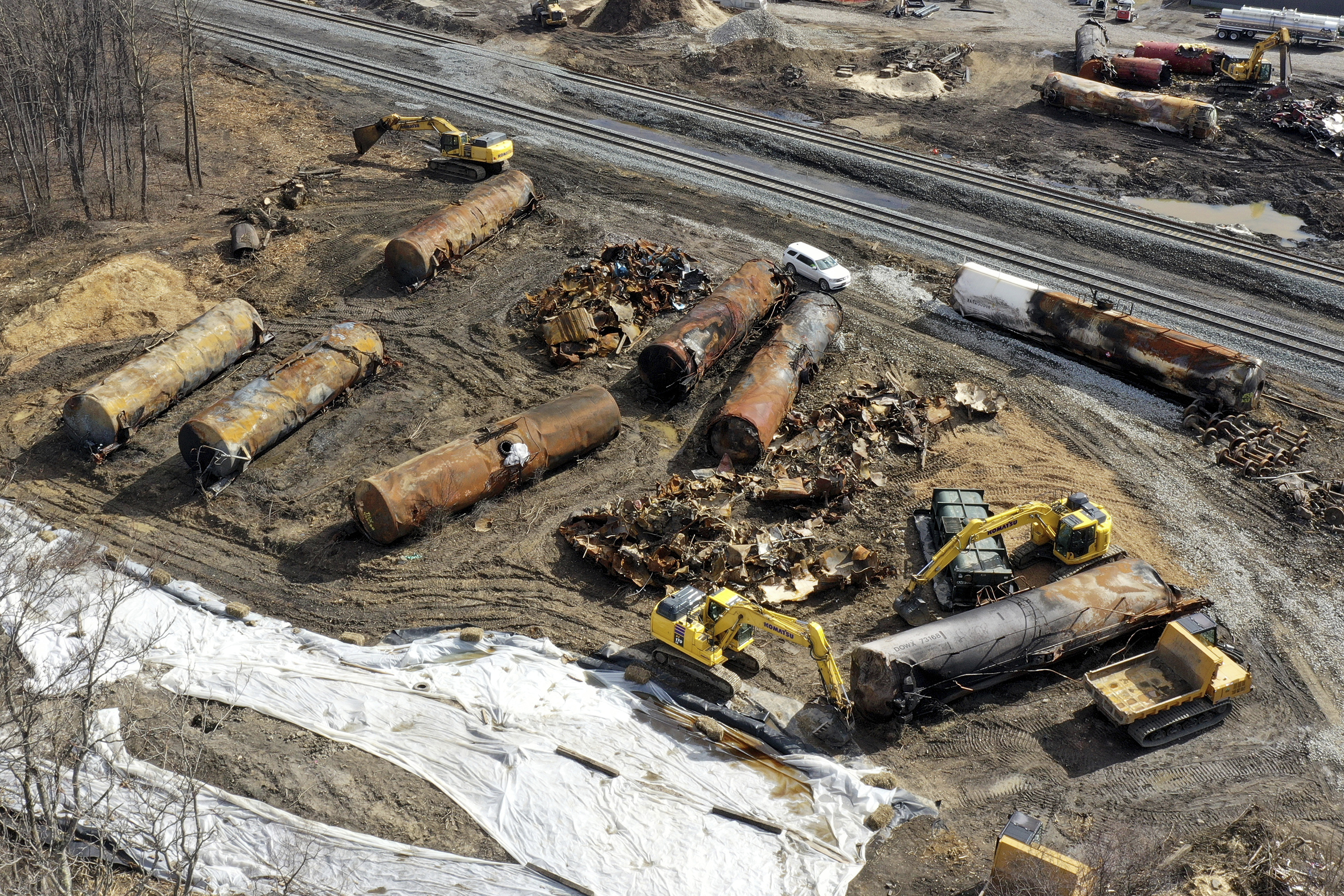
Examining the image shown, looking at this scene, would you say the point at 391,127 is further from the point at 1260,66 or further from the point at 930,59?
the point at 1260,66

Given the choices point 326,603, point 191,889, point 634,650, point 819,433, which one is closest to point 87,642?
point 326,603

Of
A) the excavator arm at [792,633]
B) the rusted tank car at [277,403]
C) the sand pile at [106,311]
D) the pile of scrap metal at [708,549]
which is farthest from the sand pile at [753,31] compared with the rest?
the excavator arm at [792,633]

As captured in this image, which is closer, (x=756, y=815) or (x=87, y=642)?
(x=756, y=815)

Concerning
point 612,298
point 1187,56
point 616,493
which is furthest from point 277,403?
point 1187,56

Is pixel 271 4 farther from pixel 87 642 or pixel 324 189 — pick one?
pixel 87 642

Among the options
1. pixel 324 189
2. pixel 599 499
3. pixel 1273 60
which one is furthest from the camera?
pixel 1273 60

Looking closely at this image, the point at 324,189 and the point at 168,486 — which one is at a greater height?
the point at 324,189

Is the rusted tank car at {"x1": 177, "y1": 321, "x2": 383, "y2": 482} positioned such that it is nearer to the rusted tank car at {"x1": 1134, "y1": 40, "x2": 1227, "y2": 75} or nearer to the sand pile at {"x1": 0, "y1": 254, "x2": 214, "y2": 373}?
the sand pile at {"x1": 0, "y1": 254, "x2": 214, "y2": 373}

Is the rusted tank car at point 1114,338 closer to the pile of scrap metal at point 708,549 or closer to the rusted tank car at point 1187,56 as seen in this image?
the pile of scrap metal at point 708,549

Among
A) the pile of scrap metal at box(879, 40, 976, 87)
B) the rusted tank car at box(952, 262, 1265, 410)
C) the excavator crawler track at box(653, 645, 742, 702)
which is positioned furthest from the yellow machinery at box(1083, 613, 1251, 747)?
the pile of scrap metal at box(879, 40, 976, 87)
